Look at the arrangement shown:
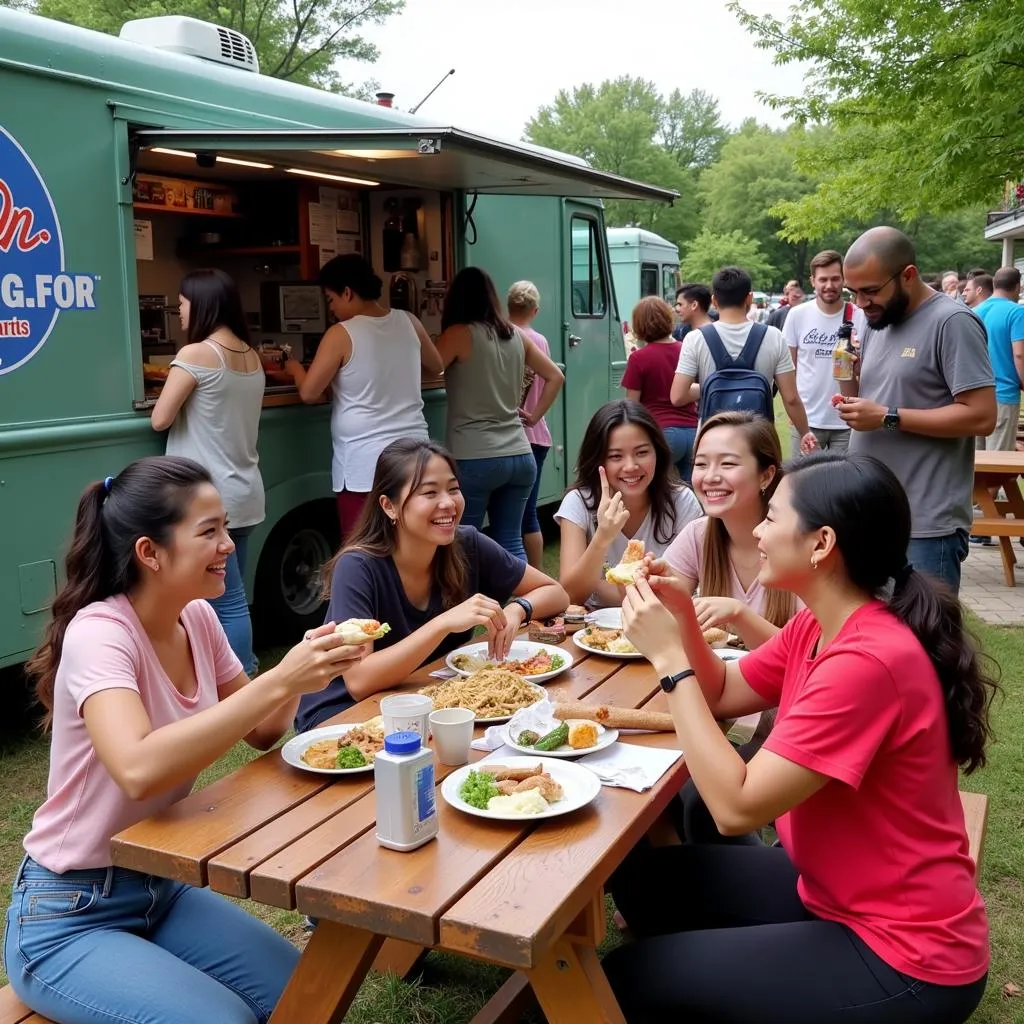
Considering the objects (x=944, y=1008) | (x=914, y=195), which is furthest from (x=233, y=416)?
(x=914, y=195)

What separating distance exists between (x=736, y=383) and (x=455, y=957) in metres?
4.02

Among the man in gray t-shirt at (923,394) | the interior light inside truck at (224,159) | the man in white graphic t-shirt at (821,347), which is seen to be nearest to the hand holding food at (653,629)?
the man in gray t-shirt at (923,394)

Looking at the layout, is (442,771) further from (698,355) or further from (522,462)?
(698,355)

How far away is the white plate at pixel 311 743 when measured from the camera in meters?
2.27

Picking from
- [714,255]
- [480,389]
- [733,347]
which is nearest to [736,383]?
[733,347]

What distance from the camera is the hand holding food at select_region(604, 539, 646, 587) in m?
2.56

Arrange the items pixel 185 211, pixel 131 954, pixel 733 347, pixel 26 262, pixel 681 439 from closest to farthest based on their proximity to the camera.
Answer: pixel 131 954 → pixel 26 262 → pixel 185 211 → pixel 733 347 → pixel 681 439

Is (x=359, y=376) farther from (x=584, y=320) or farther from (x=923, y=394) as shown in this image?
(x=584, y=320)

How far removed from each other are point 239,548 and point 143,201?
7.57 ft

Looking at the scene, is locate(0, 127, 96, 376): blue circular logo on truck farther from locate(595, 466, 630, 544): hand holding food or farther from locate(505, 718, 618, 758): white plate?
locate(505, 718, 618, 758): white plate

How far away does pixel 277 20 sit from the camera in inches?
958

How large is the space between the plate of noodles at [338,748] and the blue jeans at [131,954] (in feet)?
1.28

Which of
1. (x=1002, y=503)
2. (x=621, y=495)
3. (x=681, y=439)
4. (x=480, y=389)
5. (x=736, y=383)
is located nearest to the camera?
(x=621, y=495)

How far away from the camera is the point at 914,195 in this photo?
12070 mm
